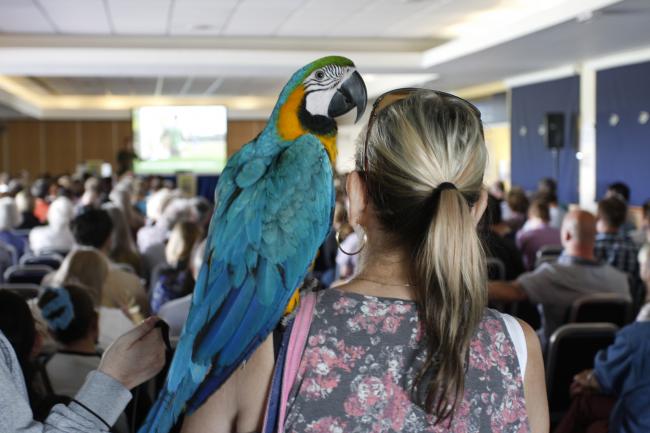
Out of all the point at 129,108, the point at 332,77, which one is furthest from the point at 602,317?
the point at 129,108

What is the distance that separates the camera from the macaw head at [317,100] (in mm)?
1728

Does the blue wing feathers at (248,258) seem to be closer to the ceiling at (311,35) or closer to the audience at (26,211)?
the ceiling at (311,35)

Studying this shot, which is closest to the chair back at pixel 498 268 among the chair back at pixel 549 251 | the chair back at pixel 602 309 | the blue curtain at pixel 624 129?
the chair back at pixel 549 251

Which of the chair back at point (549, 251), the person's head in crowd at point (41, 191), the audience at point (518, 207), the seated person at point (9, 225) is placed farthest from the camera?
the person's head in crowd at point (41, 191)

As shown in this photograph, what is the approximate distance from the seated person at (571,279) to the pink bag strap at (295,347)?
3091 millimetres

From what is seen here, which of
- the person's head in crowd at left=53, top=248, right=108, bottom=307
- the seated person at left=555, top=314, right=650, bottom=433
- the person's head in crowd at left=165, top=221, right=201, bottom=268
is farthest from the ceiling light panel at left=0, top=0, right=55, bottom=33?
the seated person at left=555, top=314, right=650, bottom=433

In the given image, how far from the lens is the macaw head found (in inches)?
68.0

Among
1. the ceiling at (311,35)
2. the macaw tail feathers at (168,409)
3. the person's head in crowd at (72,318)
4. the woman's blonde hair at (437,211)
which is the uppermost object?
the ceiling at (311,35)

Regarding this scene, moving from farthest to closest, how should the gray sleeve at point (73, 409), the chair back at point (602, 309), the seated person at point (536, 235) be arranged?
1. the seated person at point (536, 235)
2. the chair back at point (602, 309)
3. the gray sleeve at point (73, 409)

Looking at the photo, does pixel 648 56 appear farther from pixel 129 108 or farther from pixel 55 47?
pixel 129 108

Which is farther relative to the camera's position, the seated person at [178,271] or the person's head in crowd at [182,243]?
the person's head in crowd at [182,243]

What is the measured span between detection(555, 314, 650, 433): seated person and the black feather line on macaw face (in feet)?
4.47

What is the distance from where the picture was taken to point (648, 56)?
10695mm

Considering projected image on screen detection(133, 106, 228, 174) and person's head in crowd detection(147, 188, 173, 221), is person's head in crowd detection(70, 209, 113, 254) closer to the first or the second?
person's head in crowd detection(147, 188, 173, 221)
